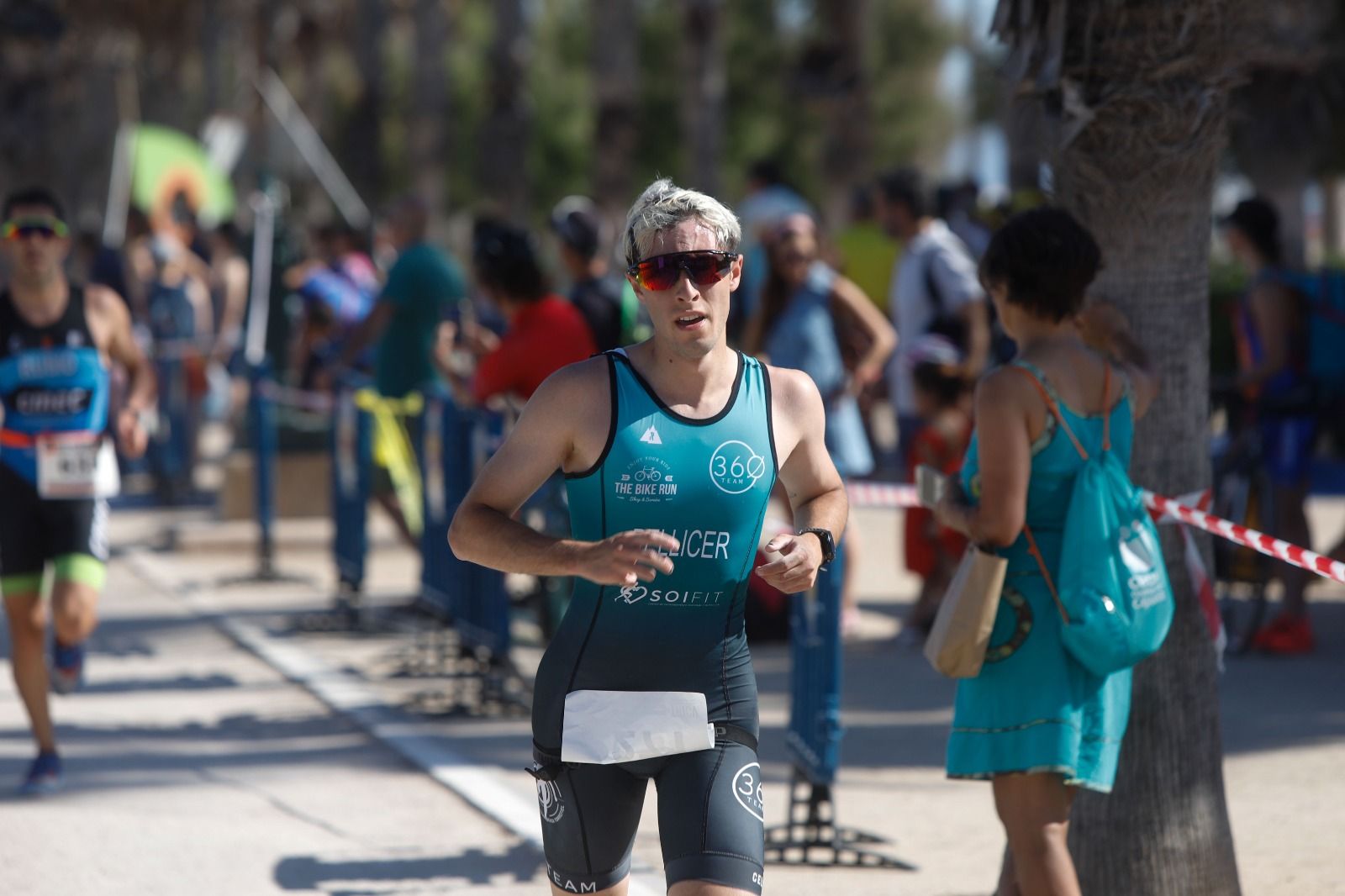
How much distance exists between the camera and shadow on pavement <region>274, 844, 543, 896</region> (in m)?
5.72

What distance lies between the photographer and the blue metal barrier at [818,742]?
5.83 metres

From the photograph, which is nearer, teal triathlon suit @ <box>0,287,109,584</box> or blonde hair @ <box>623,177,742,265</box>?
blonde hair @ <box>623,177,742,265</box>

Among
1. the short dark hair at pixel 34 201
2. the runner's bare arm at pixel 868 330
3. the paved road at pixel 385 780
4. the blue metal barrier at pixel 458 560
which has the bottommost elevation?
the paved road at pixel 385 780

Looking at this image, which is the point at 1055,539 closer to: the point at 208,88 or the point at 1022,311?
the point at 1022,311

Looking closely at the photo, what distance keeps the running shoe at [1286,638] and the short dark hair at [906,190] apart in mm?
3277

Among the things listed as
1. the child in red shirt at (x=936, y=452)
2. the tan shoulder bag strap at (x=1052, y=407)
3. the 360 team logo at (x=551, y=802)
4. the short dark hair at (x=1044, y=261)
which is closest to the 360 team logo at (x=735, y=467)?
the 360 team logo at (x=551, y=802)

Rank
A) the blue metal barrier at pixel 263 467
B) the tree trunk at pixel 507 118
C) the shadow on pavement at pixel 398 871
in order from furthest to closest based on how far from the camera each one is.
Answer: the tree trunk at pixel 507 118 → the blue metal barrier at pixel 263 467 → the shadow on pavement at pixel 398 871

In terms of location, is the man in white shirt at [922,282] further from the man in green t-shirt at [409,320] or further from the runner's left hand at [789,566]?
the runner's left hand at [789,566]

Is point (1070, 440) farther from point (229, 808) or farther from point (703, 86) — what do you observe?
point (703, 86)

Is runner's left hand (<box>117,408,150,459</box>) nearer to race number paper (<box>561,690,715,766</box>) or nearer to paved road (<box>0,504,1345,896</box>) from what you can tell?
paved road (<box>0,504,1345,896</box>)

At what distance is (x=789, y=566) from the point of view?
11.3ft

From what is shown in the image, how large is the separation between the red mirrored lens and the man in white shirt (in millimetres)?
6880

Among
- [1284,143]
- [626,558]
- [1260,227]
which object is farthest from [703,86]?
[626,558]

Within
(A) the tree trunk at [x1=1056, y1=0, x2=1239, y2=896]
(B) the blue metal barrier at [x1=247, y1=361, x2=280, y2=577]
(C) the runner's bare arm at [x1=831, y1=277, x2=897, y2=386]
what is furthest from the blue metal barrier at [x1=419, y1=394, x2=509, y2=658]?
(A) the tree trunk at [x1=1056, y1=0, x2=1239, y2=896]
